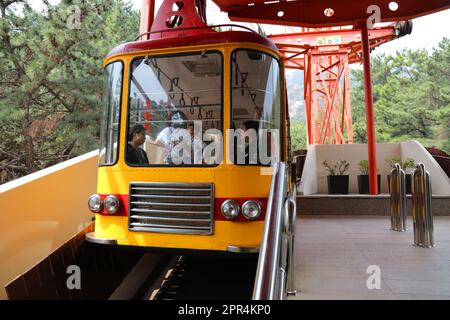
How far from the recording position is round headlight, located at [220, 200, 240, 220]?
137 inches

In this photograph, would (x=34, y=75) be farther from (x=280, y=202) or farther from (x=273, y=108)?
(x=280, y=202)

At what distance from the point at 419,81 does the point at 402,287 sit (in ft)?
91.5

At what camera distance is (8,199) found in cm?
425

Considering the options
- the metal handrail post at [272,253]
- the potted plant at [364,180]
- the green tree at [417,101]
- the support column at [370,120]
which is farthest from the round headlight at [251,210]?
the green tree at [417,101]

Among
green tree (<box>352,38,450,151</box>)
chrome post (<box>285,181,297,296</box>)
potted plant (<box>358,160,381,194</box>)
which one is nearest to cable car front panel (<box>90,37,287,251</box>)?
chrome post (<box>285,181,297,296</box>)

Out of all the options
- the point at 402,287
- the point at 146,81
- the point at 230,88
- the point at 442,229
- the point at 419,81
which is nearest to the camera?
the point at 402,287

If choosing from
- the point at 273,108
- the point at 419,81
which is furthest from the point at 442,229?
the point at 419,81

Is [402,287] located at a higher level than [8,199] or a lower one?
lower

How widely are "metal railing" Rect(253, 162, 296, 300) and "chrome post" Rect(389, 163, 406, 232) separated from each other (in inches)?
107

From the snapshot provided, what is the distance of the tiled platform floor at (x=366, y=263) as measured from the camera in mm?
2736

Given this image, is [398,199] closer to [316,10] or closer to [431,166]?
[431,166]

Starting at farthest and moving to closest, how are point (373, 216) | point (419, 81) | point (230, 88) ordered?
point (419, 81)
point (373, 216)
point (230, 88)
